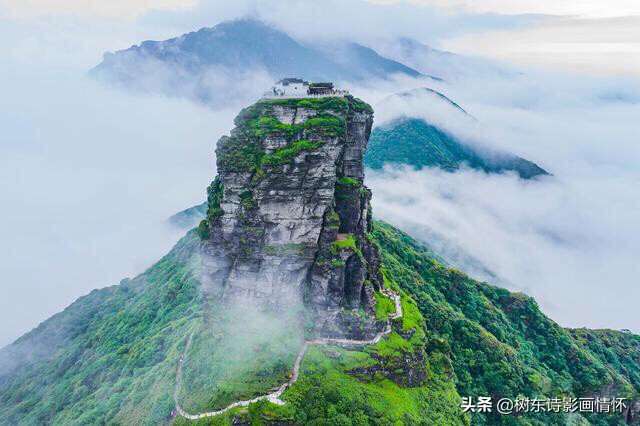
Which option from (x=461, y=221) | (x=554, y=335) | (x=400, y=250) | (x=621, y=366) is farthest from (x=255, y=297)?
(x=461, y=221)

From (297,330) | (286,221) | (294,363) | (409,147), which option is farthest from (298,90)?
(409,147)

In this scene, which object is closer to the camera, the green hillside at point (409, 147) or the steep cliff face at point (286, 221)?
the steep cliff face at point (286, 221)

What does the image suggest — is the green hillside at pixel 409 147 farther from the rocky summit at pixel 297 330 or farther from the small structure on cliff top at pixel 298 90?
the small structure on cliff top at pixel 298 90

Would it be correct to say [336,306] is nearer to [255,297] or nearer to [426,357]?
[255,297]

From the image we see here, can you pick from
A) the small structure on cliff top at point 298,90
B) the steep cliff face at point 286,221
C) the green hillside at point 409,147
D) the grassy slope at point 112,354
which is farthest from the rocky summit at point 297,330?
the green hillside at point 409,147

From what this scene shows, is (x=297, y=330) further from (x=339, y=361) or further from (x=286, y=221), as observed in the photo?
(x=286, y=221)

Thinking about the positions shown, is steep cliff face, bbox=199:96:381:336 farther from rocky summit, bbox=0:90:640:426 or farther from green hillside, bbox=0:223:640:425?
green hillside, bbox=0:223:640:425
